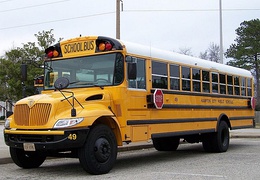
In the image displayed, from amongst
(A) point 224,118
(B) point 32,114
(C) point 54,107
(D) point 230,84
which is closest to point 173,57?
(A) point 224,118

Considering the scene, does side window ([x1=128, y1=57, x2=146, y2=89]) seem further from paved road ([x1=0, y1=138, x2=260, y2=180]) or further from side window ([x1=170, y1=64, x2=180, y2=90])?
paved road ([x1=0, y1=138, x2=260, y2=180])

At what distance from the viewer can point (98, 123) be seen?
26.7 feet

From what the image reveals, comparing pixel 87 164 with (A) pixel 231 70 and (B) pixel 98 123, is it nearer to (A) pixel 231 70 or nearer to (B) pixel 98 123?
(B) pixel 98 123

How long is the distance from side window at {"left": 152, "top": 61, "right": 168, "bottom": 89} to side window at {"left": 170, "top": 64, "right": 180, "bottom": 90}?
0.28 meters

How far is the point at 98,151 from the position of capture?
7840mm

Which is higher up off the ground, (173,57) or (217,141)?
(173,57)

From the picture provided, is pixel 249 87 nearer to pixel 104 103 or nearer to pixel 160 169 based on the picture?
pixel 160 169

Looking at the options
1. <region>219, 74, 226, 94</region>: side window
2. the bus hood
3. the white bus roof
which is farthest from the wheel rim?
<region>219, 74, 226, 94</region>: side window

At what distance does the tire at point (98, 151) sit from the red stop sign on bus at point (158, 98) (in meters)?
1.62

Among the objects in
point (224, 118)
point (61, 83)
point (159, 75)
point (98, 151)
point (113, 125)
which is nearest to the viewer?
point (98, 151)

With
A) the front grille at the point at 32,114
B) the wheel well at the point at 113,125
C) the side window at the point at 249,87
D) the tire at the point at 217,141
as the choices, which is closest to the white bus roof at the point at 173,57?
the side window at the point at 249,87

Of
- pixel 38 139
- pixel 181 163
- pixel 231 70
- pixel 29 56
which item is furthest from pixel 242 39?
pixel 38 139

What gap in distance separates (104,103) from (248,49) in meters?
39.8

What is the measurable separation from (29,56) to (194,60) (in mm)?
28634
